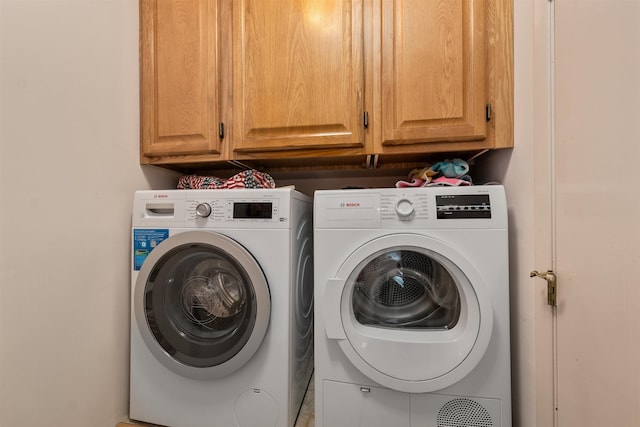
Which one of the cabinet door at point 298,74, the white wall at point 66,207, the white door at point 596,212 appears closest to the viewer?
the white door at point 596,212

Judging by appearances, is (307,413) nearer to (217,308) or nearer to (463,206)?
(217,308)

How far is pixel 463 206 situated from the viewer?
2.85 feet

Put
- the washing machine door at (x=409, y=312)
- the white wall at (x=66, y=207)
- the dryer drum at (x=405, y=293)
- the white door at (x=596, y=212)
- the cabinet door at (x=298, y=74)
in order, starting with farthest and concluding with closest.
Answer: the cabinet door at (x=298, y=74), the dryer drum at (x=405, y=293), the washing machine door at (x=409, y=312), the white wall at (x=66, y=207), the white door at (x=596, y=212)

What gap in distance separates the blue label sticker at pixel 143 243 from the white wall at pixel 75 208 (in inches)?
3.1

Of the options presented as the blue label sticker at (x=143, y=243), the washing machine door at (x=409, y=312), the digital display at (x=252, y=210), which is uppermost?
the digital display at (x=252, y=210)

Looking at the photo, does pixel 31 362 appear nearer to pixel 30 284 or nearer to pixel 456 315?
pixel 30 284

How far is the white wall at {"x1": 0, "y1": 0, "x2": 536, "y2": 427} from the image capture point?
728 mm

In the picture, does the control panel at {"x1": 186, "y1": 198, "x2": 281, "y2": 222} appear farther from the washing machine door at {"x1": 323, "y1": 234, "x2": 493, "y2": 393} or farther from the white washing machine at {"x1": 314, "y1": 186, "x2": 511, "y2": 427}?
the washing machine door at {"x1": 323, "y1": 234, "x2": 493, "y2": 393}

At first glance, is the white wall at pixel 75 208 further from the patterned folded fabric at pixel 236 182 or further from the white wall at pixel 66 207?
the patterned folded fabric at pixel 236 182

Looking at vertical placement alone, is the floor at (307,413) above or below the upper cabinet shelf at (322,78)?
below

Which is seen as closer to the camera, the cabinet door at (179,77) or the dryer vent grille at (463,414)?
the dryer vent grille at (463,414)

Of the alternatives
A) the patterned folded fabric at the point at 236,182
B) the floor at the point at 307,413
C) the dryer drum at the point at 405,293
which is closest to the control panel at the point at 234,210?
the patterned folded fabric at the point at 236,182

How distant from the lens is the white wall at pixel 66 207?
2.38 feet

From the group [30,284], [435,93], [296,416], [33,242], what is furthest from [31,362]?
[435,93]
